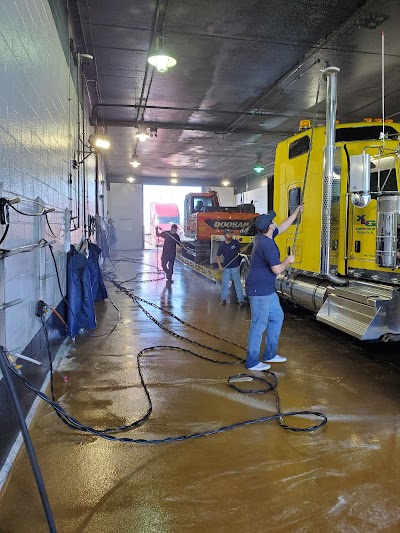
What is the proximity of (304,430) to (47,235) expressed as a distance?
325 cm

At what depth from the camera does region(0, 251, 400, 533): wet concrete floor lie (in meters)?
2.43

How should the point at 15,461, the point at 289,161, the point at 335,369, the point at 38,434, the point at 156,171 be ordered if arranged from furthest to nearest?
the point at 156,171
the point at 289,161
the point at 335,369
the point at 38,434
the point at 15,461

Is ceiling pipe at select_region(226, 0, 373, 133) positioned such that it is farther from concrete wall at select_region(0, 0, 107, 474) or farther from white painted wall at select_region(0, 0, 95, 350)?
white painted wall at select_region(0, 0, 95, 350)

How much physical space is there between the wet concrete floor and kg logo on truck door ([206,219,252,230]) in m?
9.04

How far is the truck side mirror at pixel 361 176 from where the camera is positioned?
4.52m

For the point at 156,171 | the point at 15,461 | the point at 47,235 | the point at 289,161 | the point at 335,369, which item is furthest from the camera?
the point at 156,171

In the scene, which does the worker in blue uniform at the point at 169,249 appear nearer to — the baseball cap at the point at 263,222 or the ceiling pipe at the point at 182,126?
the ceiling pipe at the point at 182,126

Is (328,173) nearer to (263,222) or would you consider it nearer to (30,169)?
(263,222)

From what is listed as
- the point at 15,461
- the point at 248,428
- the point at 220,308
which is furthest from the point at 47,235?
the point at 220,308

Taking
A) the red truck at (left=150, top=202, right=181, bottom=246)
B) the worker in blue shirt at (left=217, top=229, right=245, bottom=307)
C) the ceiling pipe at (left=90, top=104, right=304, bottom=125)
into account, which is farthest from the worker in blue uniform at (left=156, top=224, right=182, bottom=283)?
the red truck at (left=150, top=202, right=181, bottom=246)

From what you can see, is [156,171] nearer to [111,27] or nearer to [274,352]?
[111,27]

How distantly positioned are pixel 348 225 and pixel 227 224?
8835 millimetres

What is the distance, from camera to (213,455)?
309 cm

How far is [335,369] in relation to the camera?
500 cm
